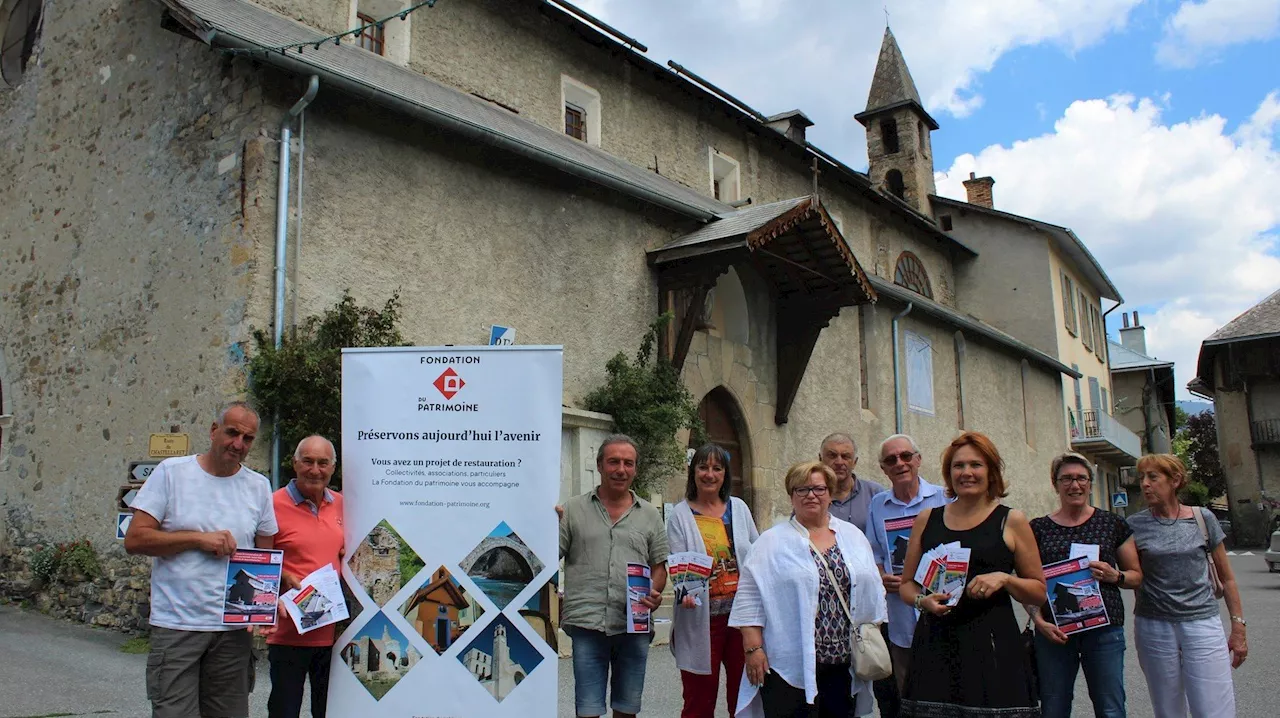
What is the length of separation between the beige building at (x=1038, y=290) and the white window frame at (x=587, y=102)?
14.5 metres

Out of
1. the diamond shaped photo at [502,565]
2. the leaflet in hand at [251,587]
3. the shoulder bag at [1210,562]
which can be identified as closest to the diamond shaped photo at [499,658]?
the diamond shaped photo at [502,565]

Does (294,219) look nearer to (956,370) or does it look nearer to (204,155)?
(204,155)

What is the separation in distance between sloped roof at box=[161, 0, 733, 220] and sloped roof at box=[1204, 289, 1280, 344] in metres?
27.5

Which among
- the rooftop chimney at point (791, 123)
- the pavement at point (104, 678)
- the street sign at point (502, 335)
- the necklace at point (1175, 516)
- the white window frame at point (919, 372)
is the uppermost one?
the rooftop chimney at point (791, 123)

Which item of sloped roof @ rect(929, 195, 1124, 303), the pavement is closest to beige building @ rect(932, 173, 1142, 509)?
sloped roof @ rect(929, 195, 1124, 303)

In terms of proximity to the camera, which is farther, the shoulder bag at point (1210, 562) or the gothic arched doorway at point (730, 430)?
the gothic arched doorway at point (730, 430)

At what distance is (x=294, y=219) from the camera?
835 centimetres

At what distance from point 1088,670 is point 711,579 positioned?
5.73 ft

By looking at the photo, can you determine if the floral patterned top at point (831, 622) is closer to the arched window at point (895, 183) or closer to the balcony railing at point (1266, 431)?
the arched window at point (895, 183)

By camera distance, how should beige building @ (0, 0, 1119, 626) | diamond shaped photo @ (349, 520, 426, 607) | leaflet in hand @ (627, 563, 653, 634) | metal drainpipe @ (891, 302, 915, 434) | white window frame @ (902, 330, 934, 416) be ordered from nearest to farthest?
diamond shaped photo @ (349, 520, 426, 607)
leaflet in hand @ (627, 563, 653, 634)
beige building @ (0, 0, 1119, 626)
metal drainpipe @ (891, 302, 915, 434)
white window frame @ (902, 330, 934, 416)

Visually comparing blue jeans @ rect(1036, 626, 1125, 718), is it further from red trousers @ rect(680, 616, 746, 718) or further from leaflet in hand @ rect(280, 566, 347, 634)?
leaflet in hand @ rect(280, 566, 347, 634)

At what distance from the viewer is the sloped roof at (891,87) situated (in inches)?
1065

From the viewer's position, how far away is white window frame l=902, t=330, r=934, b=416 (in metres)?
17.1

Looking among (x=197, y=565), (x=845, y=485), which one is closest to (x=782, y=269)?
(x=845, y=485)
